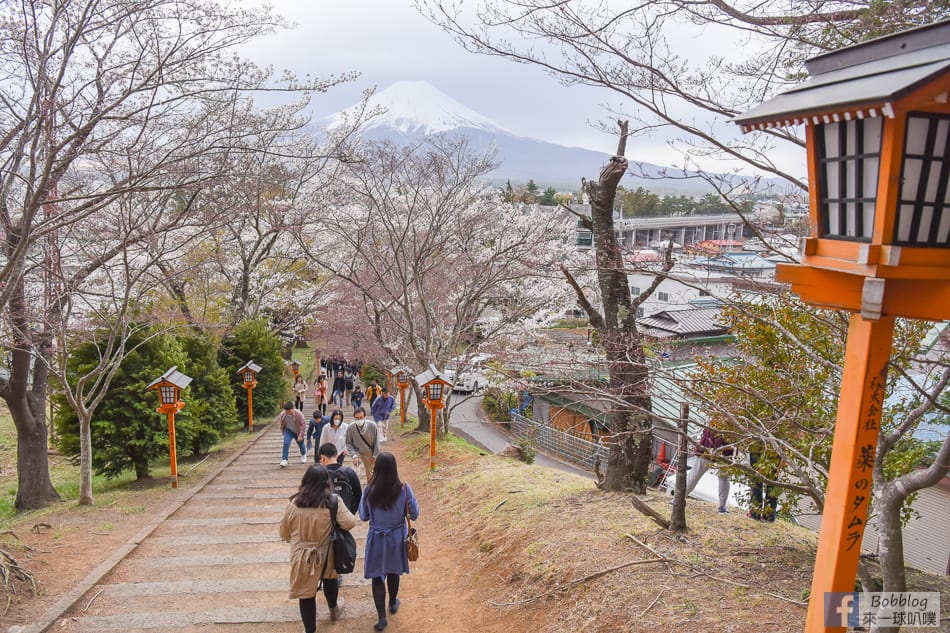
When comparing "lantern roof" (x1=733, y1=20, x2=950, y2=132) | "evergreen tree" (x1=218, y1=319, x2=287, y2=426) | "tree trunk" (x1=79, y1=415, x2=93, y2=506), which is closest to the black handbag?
"lantern roof" (x1=733, y1=20, x2=950, y2=132)

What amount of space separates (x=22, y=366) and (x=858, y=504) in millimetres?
11045

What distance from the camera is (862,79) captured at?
271 cm

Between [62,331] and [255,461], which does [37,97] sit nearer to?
[62,331]

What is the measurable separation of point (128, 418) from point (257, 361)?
837 centimetres

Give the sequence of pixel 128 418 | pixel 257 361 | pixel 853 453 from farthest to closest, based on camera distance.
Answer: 1. pixel 257 361
2. pixel 128 418
3. pixel 853 453

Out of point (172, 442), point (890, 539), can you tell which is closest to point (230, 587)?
point (172, 442)

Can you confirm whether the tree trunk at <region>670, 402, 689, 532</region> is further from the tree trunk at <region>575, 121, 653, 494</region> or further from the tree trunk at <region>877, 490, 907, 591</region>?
the tree trunk at <region>877, 490, 907, 591</region>

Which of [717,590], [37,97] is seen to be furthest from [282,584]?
[37,97]

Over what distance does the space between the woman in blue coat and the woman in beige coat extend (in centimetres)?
34

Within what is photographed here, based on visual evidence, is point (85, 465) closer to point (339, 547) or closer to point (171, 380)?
point (171, 380)

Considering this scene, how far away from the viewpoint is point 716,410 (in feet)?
15.3

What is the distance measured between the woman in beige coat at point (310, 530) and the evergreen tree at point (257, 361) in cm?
1385

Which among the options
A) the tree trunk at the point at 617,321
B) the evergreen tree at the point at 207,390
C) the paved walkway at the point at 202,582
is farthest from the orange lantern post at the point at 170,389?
the tree trunk at the point at 617,321

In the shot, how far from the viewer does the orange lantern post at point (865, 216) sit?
2.57 meters
